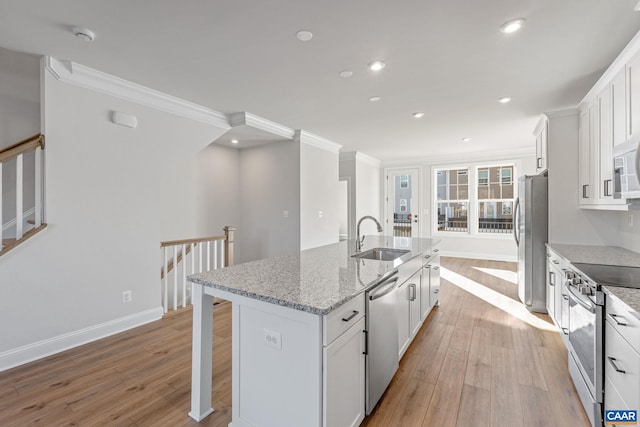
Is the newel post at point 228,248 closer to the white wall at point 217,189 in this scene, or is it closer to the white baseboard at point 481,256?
the white wall at point 217,189

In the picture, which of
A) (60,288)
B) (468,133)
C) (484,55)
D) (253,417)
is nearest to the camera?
(253,417)

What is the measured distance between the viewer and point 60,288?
2.65m

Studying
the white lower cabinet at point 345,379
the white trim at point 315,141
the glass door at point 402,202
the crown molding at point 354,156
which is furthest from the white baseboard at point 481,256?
the white lower cabinet at point 345,379

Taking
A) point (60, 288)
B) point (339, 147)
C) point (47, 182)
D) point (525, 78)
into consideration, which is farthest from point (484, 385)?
point (339, 147)

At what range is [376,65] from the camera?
2.64m

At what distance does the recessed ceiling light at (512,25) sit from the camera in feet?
6.63

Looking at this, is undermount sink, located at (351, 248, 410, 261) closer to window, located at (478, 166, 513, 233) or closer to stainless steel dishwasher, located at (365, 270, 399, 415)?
stainless steel dishwasher, located at (365, 270, 399, 415)

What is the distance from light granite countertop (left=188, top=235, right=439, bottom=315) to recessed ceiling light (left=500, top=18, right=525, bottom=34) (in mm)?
1829

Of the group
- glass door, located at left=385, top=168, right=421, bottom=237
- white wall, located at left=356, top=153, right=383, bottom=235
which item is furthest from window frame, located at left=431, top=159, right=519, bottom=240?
white wall, located at left=356, top=153, right=383, bottom=235

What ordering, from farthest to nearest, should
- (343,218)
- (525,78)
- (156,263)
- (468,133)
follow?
(343,218) → (468,133) → (156,263) → (525,78)

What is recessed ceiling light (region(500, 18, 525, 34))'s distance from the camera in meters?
2.02

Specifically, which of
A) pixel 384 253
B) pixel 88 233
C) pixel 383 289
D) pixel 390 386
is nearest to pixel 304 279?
pixel 383 289

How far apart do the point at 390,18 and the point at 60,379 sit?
3.57 m

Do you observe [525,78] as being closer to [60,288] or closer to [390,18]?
[390,18]
